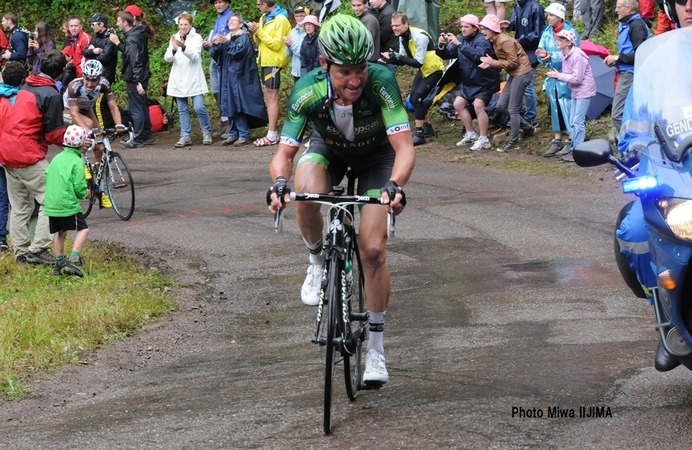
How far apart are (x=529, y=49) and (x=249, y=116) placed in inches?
212

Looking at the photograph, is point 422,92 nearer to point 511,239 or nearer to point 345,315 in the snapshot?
point 511,239

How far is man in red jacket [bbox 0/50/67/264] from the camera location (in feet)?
40.1

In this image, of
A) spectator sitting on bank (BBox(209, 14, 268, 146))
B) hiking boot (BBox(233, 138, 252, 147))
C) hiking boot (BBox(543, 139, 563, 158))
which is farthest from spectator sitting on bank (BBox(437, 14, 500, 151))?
hiking boot (BBox(233, 138, 252, 147))

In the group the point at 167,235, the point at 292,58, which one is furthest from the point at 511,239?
the point at 292,58

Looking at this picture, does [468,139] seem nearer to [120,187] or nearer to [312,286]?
[120,187]

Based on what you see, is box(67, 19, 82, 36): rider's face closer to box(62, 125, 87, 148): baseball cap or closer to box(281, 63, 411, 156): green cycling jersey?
box(62, 125, 87, 148): baseball cap

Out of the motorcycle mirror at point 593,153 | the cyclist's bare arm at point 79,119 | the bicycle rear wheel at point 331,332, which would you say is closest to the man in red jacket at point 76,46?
the cyclist's bare arm at point 79,119

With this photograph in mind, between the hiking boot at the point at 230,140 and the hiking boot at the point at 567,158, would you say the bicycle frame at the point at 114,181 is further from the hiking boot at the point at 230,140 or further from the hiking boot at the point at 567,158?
the hiking boot at the point at 567,158

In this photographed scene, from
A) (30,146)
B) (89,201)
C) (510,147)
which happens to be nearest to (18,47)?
(89,201)

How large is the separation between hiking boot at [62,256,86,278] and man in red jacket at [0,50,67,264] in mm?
680

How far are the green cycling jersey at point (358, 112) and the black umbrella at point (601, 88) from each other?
36.3 feet

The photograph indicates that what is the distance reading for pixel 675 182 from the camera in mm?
5480

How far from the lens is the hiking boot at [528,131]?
17.5m

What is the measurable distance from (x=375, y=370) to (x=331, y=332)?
2.62ft
